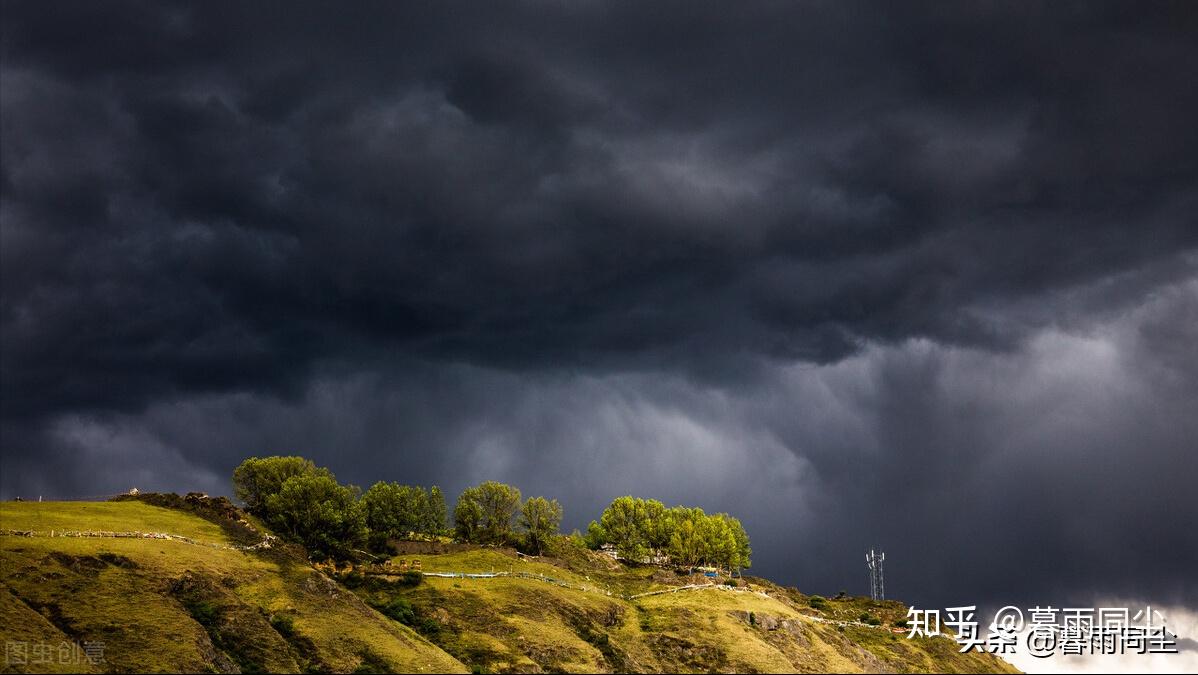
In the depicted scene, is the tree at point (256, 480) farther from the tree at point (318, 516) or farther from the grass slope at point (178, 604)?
the grass slope at point (178, 604)

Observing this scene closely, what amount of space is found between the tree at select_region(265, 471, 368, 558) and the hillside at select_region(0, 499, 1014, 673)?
27.6ft

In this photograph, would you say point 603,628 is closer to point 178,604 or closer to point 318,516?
point 318,516

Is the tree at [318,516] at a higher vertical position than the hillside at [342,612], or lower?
higher

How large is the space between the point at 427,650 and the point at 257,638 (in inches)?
943

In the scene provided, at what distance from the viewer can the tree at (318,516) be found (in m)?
176

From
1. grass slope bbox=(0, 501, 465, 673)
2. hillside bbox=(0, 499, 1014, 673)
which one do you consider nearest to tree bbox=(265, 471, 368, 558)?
hillside bbox=(0, 499, 1014, 673)

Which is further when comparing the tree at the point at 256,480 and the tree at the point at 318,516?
the tree at the point at 256,480

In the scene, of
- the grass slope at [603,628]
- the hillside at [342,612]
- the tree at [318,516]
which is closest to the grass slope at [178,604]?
the hillside at [342,612]

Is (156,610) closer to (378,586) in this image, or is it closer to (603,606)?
(378,586)

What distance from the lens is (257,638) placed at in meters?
128

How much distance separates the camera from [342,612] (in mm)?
142875

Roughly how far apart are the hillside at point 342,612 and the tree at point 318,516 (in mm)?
8399

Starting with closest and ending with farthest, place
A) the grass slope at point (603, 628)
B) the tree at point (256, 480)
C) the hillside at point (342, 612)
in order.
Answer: the hillside at point (342, 612), the grass slope at point (603, 628), the tree at point (256, 480)

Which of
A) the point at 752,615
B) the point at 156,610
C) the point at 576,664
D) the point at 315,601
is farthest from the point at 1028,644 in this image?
the point at 156,610
